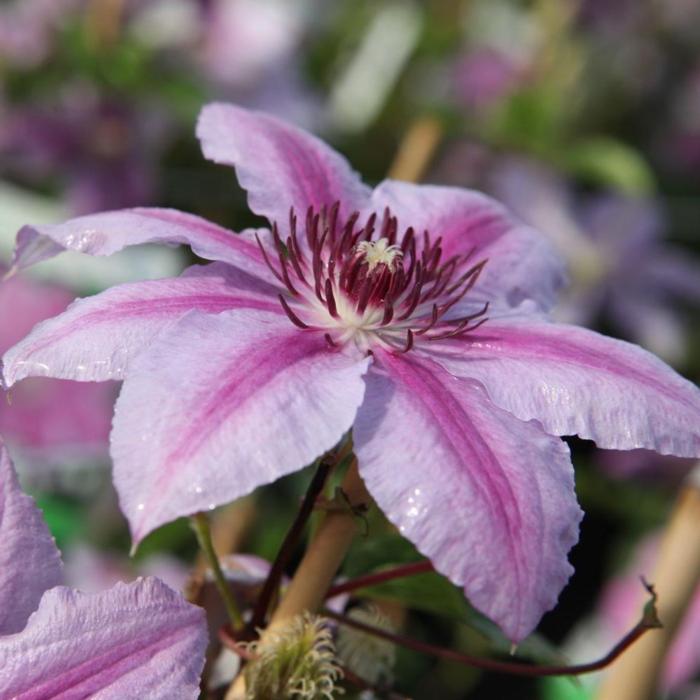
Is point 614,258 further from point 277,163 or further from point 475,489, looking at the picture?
point 475,489

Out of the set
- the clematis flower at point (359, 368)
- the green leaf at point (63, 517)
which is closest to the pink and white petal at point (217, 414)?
the clematis flower at point (359, 368)

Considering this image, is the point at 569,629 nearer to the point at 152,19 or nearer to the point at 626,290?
the point at 626,290

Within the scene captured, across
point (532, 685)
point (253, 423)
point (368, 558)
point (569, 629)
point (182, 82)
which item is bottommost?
point (569, 629)

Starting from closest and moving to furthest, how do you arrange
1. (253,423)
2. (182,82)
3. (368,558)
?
(253,423)
(368,558)
(182,82)

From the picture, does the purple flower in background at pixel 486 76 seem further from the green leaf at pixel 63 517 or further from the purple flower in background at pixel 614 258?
the green leaf at pixel 63 517

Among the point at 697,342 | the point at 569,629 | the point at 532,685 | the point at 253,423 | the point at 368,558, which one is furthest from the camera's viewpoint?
the point at 697,342

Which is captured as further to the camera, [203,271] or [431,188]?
[431,188]

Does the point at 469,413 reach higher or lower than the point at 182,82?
higher

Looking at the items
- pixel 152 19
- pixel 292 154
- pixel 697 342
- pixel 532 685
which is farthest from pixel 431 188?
pixel 697 342
